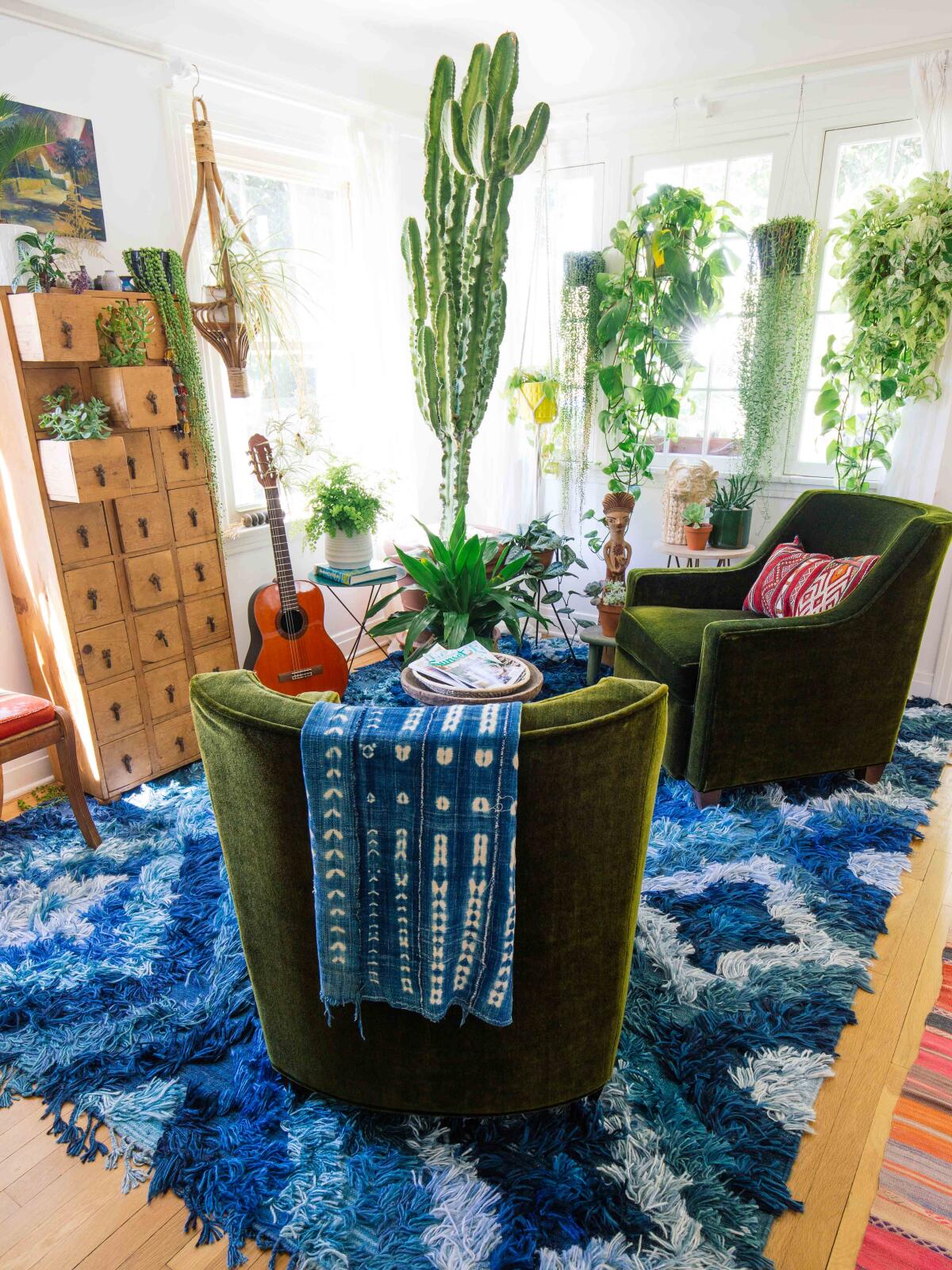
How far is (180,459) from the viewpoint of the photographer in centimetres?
276

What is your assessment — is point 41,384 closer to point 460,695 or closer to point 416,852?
point 460,695

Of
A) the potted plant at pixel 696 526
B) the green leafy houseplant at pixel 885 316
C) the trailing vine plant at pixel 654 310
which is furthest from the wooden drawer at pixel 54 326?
the green leafy houseplant at pixel 885 316

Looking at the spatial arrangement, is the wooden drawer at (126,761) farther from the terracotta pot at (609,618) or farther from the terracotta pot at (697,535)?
the terracotta pot at (697,535)

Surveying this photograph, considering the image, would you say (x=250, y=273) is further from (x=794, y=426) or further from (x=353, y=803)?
(x=353, y=803)

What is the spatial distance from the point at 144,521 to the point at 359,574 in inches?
36.0

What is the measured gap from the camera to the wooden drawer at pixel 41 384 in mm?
2367

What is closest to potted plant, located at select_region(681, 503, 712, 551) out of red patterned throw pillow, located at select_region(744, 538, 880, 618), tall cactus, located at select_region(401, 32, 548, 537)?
red patterned throw pillow, located at select_region(744, 538, 880, 618)

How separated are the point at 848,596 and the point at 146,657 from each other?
2295 mm

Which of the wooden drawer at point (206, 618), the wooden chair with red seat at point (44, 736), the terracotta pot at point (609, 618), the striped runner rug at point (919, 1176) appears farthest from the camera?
A: the terracotta pot at point (609, 618)

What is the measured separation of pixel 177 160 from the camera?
9.32 feet

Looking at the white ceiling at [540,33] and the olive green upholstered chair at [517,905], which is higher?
the white ceiling at [540,33]

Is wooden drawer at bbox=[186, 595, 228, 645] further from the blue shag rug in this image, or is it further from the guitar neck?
the blue shag rug

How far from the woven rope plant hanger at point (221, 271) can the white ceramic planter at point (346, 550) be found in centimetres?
66

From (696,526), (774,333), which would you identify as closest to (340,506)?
(696,526)
